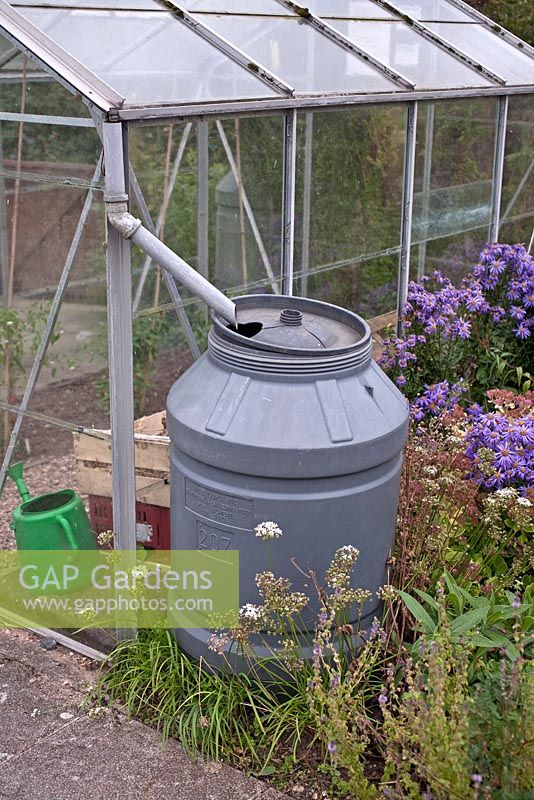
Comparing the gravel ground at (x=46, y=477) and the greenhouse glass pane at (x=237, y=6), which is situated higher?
the greenhouse glass pane at (x=237, y=6)

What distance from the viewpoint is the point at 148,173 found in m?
4.32

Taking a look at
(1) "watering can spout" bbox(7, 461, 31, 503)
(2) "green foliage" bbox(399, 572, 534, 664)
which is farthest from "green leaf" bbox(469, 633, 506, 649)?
(1) "watering can spout" bbox(7, 461, 31, 503)

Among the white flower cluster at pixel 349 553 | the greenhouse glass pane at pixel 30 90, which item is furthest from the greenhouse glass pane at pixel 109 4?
the white flower cluster at pixel 349 553

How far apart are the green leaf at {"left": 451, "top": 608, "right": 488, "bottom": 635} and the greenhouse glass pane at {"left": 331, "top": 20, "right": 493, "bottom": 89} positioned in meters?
3.52

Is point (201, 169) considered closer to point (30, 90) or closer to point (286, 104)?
point (286, 104)

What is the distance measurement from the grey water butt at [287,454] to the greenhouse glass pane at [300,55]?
1.92 meters

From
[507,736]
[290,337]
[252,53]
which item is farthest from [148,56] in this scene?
[507,736]

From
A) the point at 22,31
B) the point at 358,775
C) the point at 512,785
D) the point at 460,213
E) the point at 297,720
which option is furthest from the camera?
the point at 460,213

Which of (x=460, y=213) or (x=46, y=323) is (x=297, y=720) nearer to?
(x=46, y=323)

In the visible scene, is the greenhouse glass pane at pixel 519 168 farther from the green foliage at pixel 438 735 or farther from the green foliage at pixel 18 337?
the green foliage at pixel 438 735

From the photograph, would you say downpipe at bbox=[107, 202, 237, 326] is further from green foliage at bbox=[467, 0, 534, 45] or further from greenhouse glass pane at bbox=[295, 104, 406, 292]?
green foliage at bbox=[467, 0, 534, 45]

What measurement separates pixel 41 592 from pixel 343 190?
2849 millimetres

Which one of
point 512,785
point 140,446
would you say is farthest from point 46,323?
point 512,785

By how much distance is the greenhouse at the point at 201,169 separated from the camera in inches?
144
